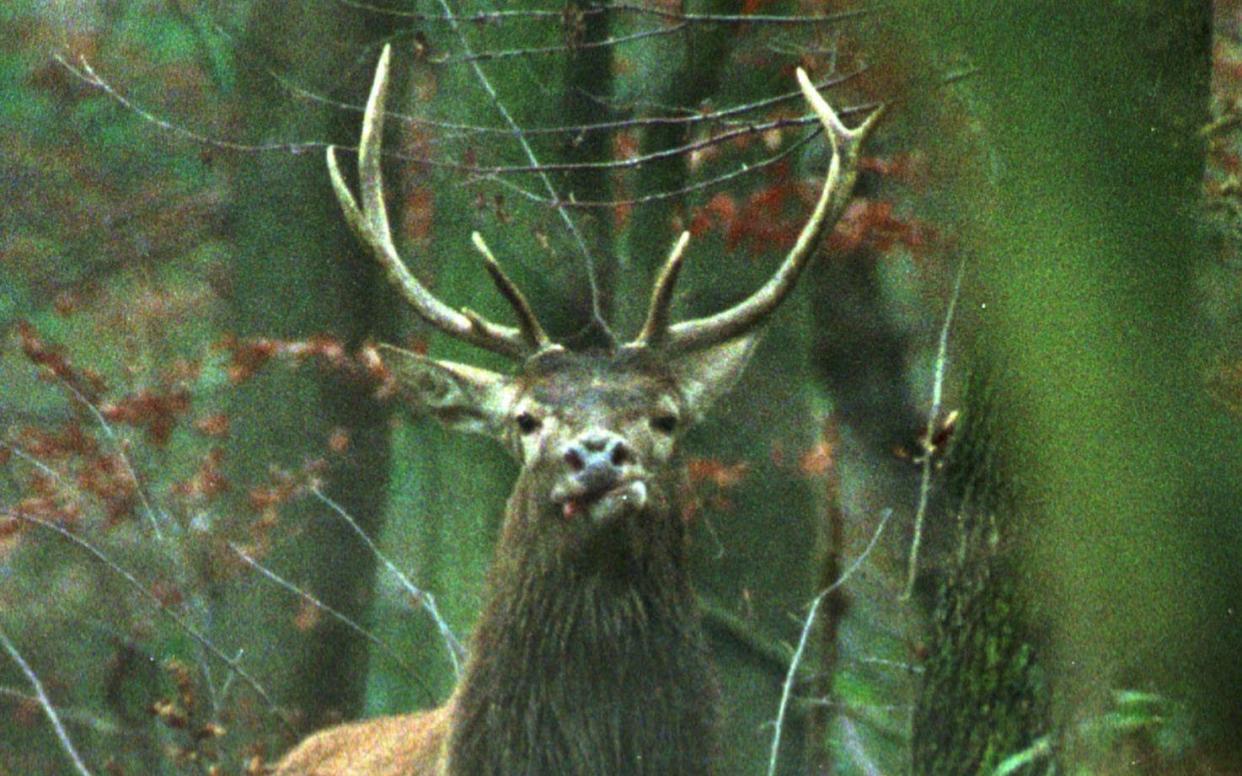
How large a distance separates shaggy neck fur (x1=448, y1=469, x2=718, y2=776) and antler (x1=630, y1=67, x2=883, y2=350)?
582 millimetres

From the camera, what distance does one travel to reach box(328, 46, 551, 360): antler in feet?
14.9

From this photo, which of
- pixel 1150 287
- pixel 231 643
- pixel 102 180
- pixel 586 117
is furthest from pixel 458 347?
pixel 1150 287

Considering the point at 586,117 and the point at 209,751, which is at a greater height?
the point at 586,117

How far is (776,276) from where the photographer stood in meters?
4.60

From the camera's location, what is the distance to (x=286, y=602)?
25.3 ft

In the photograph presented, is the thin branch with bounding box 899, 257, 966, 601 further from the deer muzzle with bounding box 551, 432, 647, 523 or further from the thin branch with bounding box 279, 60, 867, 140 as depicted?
the deer muzzle with bounding box 551, 432, 647, 523

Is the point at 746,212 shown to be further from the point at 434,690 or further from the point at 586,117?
the point at 434,690

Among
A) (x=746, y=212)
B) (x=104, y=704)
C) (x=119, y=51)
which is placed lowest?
(x=104, y=704)

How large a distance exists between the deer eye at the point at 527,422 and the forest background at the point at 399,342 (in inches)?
46.7

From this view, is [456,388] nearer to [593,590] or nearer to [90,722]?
[593,590]

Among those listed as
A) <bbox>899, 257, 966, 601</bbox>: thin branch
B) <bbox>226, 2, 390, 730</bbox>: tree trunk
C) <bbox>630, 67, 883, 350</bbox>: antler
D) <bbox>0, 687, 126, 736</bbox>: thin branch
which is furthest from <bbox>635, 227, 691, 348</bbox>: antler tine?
<bbox>0, 687, 126, 736</bbox>: thin branch

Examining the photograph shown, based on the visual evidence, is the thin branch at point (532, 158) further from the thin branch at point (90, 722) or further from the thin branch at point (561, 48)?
the thin branch at point (90, 722)

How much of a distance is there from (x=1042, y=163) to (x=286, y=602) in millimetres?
7219

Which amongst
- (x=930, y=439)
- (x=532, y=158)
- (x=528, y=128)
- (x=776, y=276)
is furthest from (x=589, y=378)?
(x=528, y=128)
